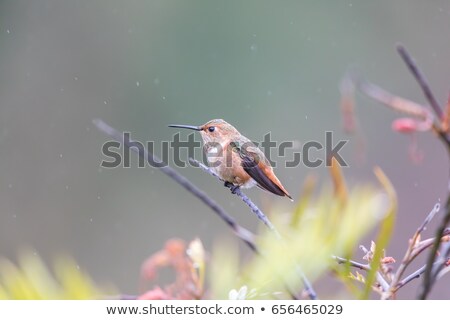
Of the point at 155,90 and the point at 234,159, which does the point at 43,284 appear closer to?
the point at 234,159

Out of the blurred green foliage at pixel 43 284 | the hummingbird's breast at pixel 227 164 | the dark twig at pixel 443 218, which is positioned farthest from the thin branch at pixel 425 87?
the hummingbird's breast at pixel 227 164

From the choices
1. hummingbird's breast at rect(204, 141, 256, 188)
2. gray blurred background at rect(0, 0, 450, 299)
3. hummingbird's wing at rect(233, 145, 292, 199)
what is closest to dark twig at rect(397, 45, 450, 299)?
hummingbird's wing at rect(233, 145, 292, 199)

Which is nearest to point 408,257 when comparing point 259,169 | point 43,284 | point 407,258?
point 407,258

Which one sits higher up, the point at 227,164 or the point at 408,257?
the point at 227,164

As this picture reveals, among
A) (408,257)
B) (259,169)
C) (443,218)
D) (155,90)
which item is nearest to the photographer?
(443,218)

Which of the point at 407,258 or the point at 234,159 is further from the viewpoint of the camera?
the point at 234,159

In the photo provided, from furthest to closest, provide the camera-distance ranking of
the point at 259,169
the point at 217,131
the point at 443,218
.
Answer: the point at 217,131 < the point at 259,169 < the point at 443,218

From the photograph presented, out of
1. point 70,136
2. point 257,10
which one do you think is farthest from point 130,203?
point 257,10
